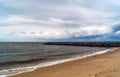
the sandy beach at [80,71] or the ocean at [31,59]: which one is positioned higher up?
the sandy beach at [80,71]

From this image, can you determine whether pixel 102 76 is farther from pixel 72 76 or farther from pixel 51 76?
pixel 51 76

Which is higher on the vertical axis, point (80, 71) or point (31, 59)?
point (80, 71)

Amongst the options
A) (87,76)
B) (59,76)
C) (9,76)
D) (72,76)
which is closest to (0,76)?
(9,76)

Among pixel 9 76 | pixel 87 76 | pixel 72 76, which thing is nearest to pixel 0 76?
pixel 9 76

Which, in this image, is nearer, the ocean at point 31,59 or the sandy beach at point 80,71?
the sandy beach at point 80,71

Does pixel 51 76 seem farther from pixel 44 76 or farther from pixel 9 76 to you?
pixel 9 76

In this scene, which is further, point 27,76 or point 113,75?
point 27,76

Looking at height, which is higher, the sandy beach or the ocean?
the sandy beach

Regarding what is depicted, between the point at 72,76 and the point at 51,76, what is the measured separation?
1.57 metres

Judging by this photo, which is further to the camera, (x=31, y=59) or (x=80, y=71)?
(x=31, y=59)

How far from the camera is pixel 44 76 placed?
13.1 metres

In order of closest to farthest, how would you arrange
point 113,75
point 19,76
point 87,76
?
1. point 113,75
2. point 87,76
3. point 19,76

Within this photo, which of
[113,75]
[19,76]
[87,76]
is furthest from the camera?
[19,76]

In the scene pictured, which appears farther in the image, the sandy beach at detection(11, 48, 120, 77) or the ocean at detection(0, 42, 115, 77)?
the ocean at detection(0, 42, 115, 77)
